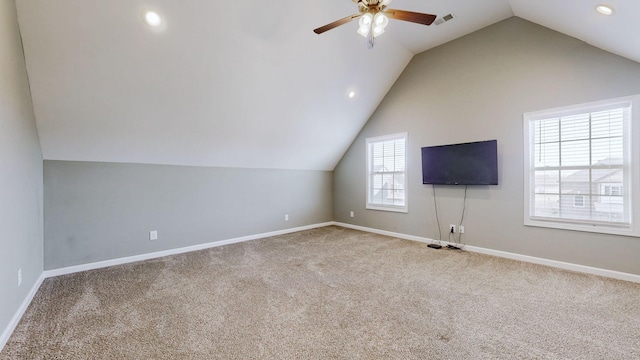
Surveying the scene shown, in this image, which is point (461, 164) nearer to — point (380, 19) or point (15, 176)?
point (380, 19)

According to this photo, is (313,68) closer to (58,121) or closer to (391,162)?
(391,162)

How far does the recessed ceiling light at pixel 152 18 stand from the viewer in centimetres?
255

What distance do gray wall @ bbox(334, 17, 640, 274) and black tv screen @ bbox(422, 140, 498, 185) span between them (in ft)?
0.47

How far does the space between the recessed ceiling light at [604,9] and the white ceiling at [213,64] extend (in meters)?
0.06

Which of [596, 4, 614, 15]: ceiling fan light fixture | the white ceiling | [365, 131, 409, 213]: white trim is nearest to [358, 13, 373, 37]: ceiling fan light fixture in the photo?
the white ceiling

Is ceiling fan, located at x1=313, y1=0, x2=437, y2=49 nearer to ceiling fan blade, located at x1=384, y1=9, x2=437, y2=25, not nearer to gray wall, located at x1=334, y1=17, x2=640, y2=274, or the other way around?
ceiling fan blade, located at x1=384, y1=9, x2=437, y2=25

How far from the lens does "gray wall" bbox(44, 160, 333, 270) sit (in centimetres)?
328

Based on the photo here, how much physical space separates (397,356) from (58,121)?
4.11 meters

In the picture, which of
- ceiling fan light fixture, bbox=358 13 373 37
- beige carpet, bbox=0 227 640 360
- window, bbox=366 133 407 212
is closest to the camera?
beige carpet, bbox=0 227 640 360

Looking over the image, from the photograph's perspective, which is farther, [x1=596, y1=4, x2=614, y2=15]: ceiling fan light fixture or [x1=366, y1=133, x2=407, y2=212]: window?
[x1=366, y1=133, x2=407, y2=212]: window

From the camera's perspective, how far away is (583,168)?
3.34 meters

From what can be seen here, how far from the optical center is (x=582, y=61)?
328cm

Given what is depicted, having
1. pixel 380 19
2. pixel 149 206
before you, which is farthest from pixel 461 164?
pixel 149 206

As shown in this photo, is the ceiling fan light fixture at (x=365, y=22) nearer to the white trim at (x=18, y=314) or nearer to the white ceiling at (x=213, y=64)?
the white ceiling at (x=213, y=64)
